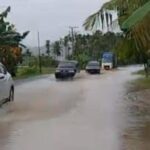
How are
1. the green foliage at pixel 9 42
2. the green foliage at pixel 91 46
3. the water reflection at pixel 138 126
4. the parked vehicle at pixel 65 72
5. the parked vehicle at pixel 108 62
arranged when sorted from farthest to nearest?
1. the green foliage at pixel 91 46
2. the parked vehicle at pixel 108 62
3. the parked vehicle at pixel 65 72
4. the green foliage at pixel 9 42
5. the water reflection at pixel 138 126

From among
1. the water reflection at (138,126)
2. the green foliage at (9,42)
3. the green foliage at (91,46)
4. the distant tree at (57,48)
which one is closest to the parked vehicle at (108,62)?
the green foliage at (91,46)

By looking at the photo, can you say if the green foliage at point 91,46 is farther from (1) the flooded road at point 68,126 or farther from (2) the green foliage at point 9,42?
(1) the flooded road at point 68,126

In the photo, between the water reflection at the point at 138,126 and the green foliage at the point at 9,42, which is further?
the green foliage at the point at 9,42

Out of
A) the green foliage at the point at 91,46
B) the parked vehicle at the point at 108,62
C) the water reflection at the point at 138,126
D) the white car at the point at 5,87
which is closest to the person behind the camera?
the water reflection at the point at 138,126

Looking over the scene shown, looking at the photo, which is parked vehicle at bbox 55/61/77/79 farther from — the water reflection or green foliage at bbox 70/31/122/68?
green foliage at bbox 70/31/122/68

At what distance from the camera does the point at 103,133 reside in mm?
12930

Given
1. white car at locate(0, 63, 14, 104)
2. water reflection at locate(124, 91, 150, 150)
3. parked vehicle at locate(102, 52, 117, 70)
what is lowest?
parked vehicle at locate(102, 52, 117, 70)

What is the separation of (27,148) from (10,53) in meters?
40.1

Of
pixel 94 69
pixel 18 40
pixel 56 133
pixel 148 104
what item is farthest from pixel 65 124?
pixel 94 69

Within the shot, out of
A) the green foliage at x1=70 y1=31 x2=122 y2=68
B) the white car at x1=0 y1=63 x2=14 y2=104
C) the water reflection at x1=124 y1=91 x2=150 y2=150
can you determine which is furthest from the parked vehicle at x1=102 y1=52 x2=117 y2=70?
the white car at x1=0 y1=63 x2=14 y2=104

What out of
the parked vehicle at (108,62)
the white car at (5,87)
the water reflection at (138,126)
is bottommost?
the parked vehicle at (108,62)

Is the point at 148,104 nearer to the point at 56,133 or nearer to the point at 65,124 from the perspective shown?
the point at 65,124

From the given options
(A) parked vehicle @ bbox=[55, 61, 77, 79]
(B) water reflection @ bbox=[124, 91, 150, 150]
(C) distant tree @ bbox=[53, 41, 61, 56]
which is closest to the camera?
(B) water reflection @ bbox=[124, 91, 150, 150]

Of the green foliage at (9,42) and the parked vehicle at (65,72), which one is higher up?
the green foliage at (9,42)
